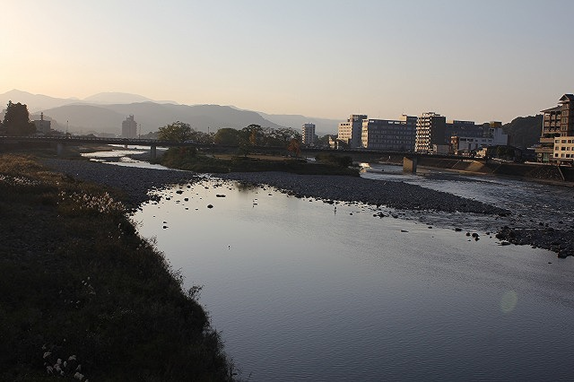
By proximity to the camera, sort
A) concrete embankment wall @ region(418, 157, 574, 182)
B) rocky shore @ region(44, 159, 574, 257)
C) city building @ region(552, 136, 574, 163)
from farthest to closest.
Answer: city building @ region(552, 136, 574, 163), concrete embankment wall @ region(418, 157, 574, 182), rocky shore @ region(44, 159, 574, 257)

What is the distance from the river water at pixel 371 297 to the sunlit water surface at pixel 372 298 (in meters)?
0.06

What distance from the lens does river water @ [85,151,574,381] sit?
13688mm

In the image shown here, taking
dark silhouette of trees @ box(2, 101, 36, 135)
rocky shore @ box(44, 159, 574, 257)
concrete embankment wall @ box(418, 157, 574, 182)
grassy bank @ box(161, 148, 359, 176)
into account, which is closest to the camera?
rocky shore @ box(44, 159, 574, 257)

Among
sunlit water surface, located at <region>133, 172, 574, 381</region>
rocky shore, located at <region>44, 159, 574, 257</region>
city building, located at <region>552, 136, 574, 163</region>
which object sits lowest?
sunlit water surface, located at <region>133, 172, 574, 381</region>

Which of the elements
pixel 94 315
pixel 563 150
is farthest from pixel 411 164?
pixel 94 315

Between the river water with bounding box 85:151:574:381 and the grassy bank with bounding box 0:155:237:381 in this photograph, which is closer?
the grassy bank with bounding box 0:155:237:381

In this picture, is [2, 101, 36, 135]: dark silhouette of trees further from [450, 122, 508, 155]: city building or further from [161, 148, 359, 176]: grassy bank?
[450, 122, 508, 155]: city building

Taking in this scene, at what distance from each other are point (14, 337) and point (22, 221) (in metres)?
11.8

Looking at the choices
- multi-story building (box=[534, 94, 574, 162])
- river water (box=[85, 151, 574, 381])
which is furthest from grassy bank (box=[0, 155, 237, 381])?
multi-story building (box=[534, 94, 574, 162])

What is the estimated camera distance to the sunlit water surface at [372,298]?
13.7 meters

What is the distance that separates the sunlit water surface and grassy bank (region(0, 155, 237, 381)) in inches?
67.5

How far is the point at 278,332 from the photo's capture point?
15.2 meters

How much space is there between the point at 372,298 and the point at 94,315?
35.7ft

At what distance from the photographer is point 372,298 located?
19172 mm
